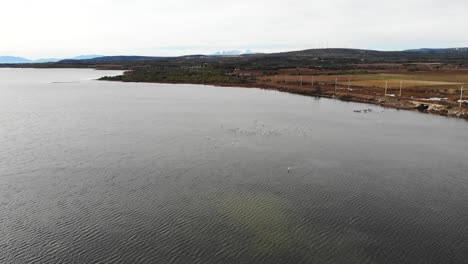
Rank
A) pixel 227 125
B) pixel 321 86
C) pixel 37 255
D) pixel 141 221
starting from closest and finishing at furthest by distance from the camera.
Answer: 1. pixel 37 255
2. pixel 141 221
3. pixel 227 125
4. pixel 321 86

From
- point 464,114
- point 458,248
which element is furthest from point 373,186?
point 464,114

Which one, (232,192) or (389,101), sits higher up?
(389,101)

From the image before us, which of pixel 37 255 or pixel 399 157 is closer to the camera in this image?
pixel 37 255

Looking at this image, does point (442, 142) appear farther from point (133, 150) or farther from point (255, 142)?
point (133, 150)

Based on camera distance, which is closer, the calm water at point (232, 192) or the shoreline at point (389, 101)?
the calm water at point (232, 192)

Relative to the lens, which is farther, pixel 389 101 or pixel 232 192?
pixel 389 101

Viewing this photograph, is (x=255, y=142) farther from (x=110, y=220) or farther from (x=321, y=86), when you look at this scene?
(x=321, y=86)

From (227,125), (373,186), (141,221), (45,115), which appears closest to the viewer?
(141,221)

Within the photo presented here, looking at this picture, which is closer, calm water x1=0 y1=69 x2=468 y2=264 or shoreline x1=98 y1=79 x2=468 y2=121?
calm water x1=0 y1=69 x2=468 y2=264
